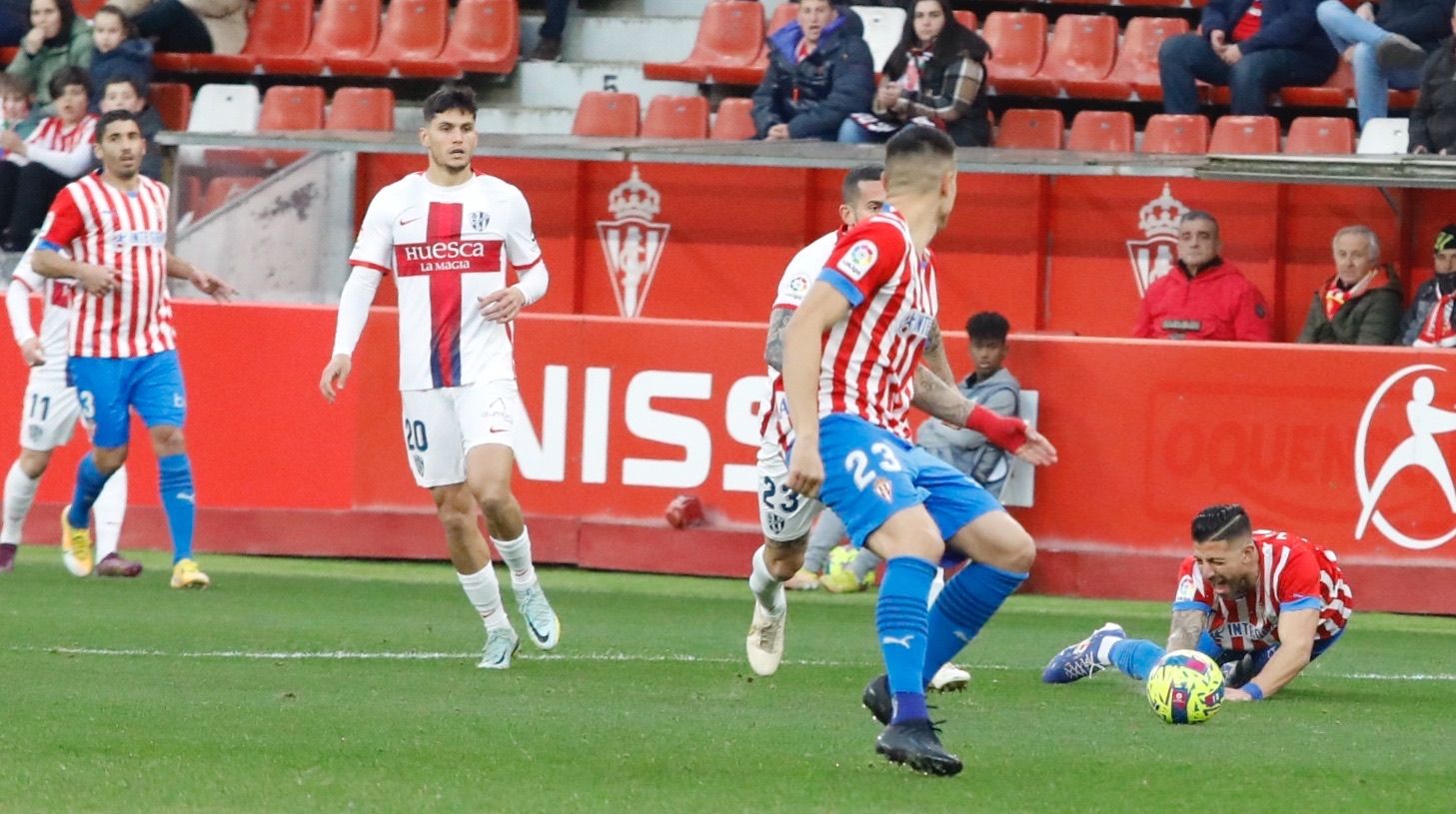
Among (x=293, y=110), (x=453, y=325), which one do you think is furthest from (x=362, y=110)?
(x=453, y=325)

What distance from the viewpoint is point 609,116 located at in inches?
672

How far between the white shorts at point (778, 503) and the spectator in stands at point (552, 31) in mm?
10374

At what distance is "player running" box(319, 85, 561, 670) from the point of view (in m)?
8.87

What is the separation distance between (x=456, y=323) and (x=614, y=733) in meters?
2.46

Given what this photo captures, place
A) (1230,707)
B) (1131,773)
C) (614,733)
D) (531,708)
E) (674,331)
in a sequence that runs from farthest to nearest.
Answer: (674,331)
(1230,707)
(531,708)
(614,733)
(1131,773)

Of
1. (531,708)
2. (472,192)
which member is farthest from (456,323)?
(531,708)

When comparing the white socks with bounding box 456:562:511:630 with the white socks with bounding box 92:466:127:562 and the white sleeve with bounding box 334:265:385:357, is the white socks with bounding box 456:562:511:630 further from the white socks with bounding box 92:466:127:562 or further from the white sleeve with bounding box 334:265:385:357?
the white socks with bounding box 92:466:127:562

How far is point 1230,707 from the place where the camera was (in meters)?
8.05

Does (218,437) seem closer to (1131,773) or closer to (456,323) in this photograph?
(456,323)

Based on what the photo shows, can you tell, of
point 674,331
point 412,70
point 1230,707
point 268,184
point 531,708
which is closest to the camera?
point 531,708

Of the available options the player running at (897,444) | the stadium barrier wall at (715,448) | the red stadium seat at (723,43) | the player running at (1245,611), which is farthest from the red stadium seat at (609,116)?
the player running at (897,444)

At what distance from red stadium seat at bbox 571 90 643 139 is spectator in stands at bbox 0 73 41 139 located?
13.2ft

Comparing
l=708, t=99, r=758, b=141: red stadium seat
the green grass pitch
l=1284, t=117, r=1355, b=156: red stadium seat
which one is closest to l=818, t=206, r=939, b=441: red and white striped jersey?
the green grass pitch

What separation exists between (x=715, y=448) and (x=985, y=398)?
1.70m
